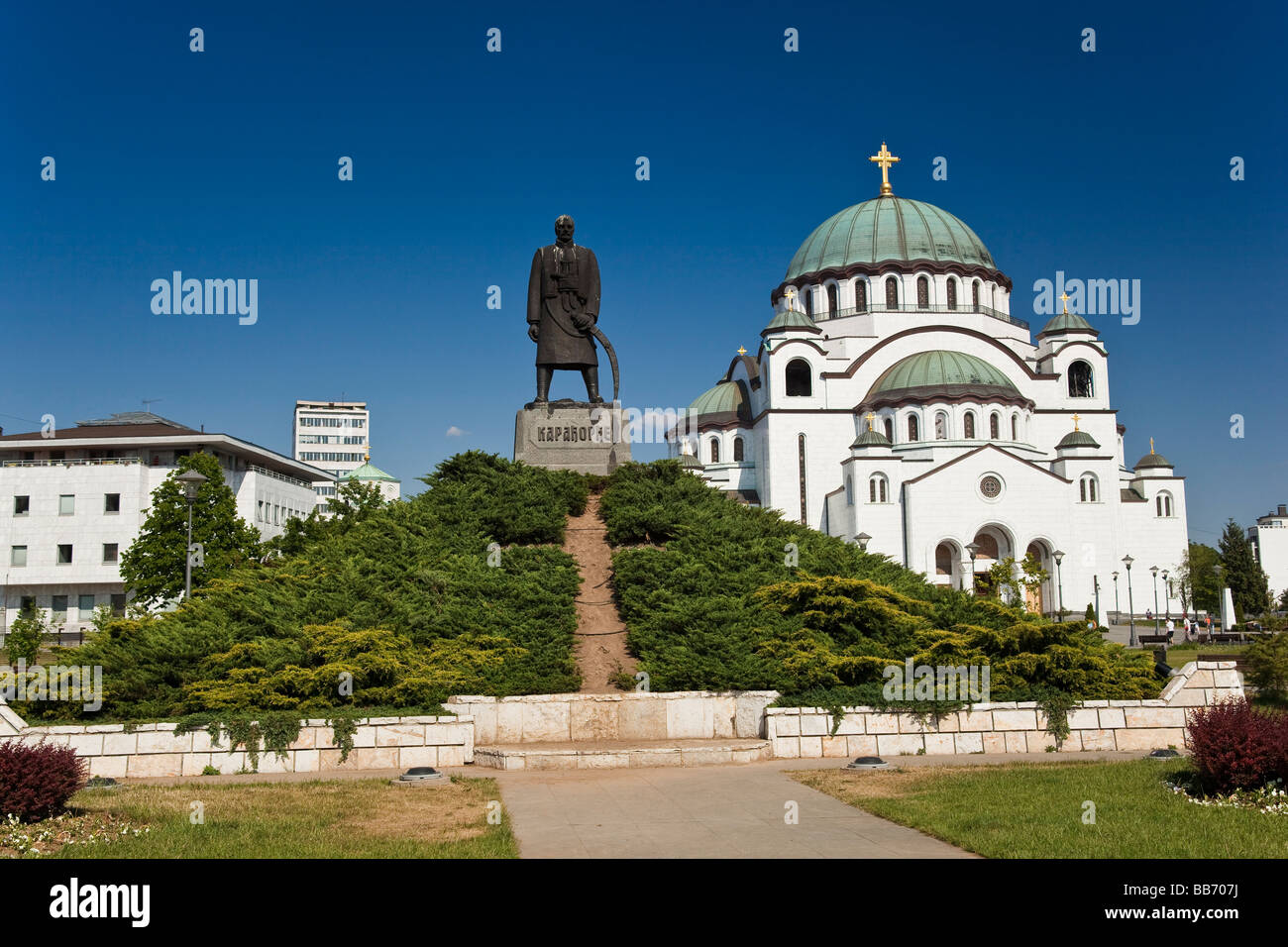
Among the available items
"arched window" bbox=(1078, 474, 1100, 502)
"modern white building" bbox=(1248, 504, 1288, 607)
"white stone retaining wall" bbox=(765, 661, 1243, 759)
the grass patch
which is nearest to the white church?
"arched window" bbox=(1078, 474, 1100, 502)

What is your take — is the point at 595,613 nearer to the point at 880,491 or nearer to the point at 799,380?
the point at 880,491

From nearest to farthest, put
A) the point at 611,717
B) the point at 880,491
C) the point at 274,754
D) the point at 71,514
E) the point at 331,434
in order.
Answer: the point at 274,754
the point at 611,717
the point at 71,514
the point at 880,491
the point at 331,434

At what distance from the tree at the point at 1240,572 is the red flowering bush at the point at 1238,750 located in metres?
A: 47.9

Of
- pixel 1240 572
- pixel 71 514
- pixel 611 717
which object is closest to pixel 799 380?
pixel 1240 572

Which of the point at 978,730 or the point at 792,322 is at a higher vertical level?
the point at 792,322

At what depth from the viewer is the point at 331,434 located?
15088cm

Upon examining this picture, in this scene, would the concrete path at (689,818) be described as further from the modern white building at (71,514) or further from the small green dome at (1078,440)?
the small green dome at (1078,440)

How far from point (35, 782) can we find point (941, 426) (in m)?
50.6

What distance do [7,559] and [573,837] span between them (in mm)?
51278

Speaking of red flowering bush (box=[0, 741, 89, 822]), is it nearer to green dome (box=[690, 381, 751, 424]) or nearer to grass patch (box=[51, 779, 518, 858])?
grass patch (box=[51, 779, 518, 858])

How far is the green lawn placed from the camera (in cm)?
809

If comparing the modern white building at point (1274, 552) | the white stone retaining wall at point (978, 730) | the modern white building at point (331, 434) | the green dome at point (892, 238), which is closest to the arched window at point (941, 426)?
the green dome at point (892, 238)

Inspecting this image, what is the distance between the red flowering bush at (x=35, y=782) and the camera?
337 inches

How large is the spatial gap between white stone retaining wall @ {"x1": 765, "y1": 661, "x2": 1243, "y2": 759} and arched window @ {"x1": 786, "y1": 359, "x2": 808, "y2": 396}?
47876mm
